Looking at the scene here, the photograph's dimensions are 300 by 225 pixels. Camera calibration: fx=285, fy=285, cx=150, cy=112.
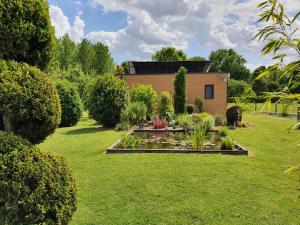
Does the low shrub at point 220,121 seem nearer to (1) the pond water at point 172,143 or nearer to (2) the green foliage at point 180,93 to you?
(2) the green foliage at point 180,93

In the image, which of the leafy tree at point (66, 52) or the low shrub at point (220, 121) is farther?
the leafy tree at point (66, 52)

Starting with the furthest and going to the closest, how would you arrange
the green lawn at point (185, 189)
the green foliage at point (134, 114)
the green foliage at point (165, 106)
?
the green foliage at point (165, 106) → the green foliage at point (134, 114) → the green lawn at point (185, 189)

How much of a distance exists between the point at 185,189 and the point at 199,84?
1713 centimetres

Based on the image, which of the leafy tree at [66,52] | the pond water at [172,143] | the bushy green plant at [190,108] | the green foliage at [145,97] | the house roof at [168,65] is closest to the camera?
the pond water at [172,143]

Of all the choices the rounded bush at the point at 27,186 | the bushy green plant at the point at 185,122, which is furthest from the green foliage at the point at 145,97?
the rounded bush at the point at 27,186

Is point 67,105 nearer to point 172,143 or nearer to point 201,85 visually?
point 172,143

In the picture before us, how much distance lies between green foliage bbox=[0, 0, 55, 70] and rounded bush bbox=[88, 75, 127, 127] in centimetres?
1084

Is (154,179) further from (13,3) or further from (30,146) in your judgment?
(13,3)

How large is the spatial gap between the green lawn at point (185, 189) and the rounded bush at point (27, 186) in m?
1.21

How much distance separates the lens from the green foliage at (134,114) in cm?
1448

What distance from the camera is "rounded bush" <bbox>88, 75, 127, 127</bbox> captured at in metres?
14.1

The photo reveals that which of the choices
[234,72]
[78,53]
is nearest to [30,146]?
[78,53]

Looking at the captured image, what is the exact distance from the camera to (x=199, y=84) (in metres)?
21.6

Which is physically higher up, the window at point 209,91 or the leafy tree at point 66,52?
the leafy tree at point 66,52
